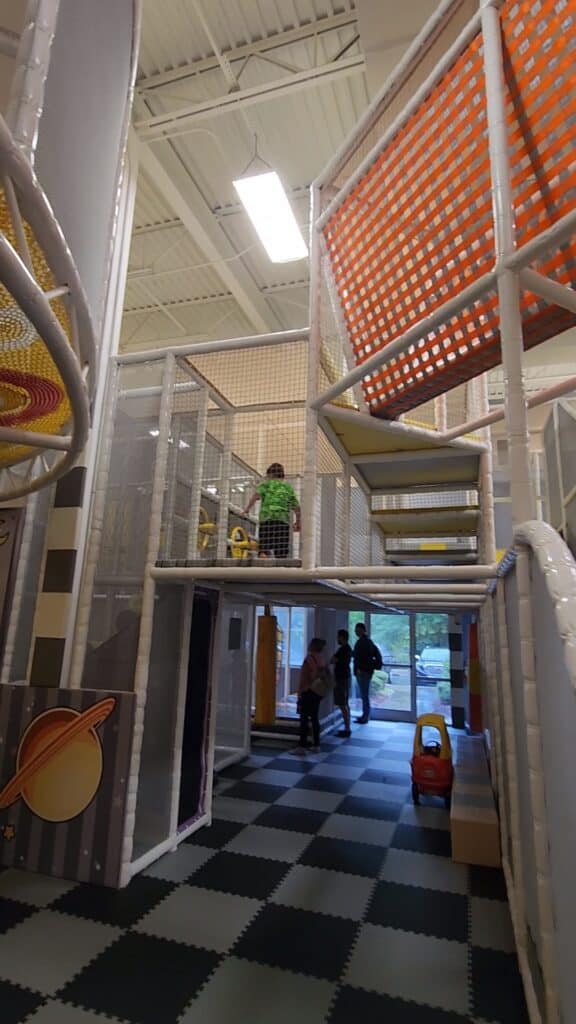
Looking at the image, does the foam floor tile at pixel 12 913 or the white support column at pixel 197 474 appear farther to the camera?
the white support column at pixel 197 474

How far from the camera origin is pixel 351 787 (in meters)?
5.57

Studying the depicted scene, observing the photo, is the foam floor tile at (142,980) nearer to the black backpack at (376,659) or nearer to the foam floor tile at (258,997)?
the foam floor tile at (258,997)

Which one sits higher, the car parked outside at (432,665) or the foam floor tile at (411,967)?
the car parked outside at (432,665)

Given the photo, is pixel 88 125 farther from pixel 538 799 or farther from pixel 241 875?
pixel 241 875

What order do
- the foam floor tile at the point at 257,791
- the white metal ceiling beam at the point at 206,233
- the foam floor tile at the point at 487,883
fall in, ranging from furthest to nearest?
the white metal ceiling beam at the point at 206,233, the foam floor tile at the point at 257,791, the foam floor tile at the point at 487,883

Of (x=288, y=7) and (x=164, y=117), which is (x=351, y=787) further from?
(x=288, y=7)

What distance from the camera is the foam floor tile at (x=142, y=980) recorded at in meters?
2.33

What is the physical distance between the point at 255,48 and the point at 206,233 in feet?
6.32

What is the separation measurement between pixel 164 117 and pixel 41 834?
19.0ft

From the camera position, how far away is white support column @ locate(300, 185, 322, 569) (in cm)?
288

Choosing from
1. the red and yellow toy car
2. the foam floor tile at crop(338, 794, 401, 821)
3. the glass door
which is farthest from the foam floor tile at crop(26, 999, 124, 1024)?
the glass door

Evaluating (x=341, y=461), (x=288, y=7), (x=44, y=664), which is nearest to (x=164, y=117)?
(x=288, y=7)

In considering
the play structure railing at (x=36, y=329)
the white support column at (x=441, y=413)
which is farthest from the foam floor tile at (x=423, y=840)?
the play structure railing at (x=36, y=329)

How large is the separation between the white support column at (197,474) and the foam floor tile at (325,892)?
89.6 inches
